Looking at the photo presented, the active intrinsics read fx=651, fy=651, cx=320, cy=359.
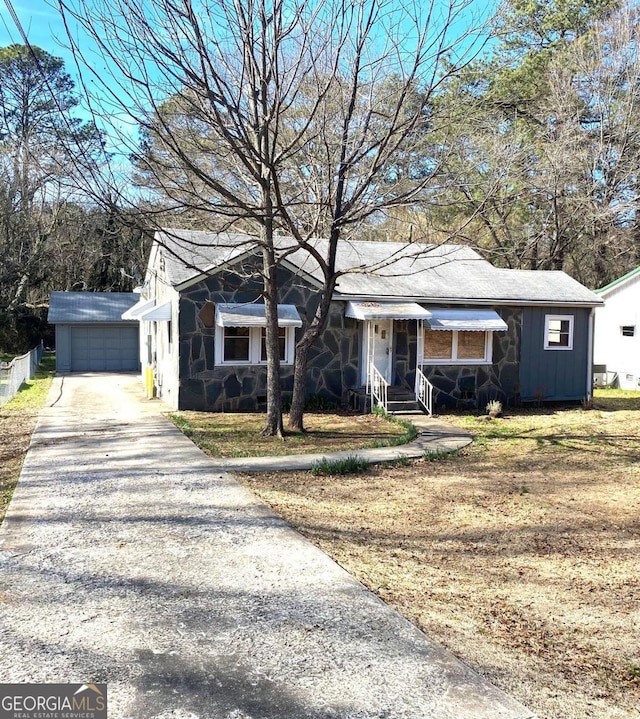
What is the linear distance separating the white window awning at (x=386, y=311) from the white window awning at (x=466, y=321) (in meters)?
0.38

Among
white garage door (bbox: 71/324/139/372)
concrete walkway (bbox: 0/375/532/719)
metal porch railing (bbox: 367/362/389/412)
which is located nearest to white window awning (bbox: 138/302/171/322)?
metal porch railing (bbox: 367/362/389/412)

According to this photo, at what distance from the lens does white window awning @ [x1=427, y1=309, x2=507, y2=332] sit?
15.1 metres

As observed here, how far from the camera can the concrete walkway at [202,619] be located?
3.37 m

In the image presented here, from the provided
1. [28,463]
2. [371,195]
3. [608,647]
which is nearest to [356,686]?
[608,647]

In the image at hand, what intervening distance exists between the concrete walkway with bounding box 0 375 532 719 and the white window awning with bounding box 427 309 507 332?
873cm

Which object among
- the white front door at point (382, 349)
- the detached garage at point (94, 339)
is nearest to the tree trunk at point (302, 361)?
the white front door at point (382, 349)

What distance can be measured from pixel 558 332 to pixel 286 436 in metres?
8.99

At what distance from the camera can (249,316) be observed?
14.0 m

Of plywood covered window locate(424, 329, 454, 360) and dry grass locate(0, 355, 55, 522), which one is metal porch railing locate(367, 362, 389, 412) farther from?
dry grass locate(0, 355, 55, 522)

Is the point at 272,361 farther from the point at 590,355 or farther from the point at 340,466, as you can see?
the point at 590,355

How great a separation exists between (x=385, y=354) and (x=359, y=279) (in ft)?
6.35

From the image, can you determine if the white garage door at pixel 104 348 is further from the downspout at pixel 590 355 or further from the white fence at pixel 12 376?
the downspout at pixel 590 355

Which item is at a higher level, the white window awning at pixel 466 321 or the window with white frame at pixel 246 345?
the white window awning at pixel 466 321

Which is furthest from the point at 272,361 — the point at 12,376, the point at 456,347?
the point at 12,376
